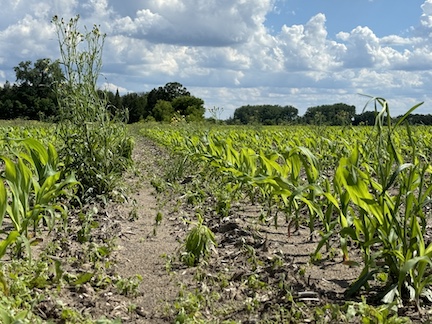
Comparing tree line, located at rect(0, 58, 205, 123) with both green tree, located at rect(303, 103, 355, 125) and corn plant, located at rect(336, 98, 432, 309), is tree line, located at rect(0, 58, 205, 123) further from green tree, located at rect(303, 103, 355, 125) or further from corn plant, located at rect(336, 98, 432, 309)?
corn plant, located at rect(336, 98, 432, 309)

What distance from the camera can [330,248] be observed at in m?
3.79

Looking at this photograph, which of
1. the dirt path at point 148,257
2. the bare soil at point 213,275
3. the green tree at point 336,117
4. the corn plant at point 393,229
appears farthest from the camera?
the green tree at point 336,117

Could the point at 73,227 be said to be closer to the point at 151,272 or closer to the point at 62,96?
the point at 151,272

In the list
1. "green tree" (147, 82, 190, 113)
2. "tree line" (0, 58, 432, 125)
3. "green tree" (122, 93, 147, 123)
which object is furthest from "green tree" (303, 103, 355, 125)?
"green tree" (147, 82, 190, 113)

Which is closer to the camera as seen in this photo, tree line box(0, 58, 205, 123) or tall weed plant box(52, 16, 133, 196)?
tall weed plant box(52, 16, 133, 196)

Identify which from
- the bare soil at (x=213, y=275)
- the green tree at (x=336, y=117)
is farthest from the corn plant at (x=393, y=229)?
the green tree at (x=336, y=117)

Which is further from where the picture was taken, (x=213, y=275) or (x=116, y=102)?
(x=116, y=102)

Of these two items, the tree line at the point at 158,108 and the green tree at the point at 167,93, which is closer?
the tree line at the point at 158,108

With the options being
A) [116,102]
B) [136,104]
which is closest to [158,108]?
[136,104]

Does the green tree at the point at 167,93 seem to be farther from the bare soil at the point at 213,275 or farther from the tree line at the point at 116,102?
the bare soil at the point at 213,275

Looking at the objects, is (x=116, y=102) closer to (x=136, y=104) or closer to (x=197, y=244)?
(x=197, y=244)

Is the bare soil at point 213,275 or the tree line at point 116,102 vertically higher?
the tree line at point 116,102

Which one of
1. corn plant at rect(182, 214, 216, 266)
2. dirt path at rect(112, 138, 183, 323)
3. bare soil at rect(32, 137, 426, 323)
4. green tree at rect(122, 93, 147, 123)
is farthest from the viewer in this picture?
green tree at rect(122, 93, 147, 123)

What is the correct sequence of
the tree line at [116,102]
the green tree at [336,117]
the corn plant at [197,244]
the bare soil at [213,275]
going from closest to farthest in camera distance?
the bare soil at [213,275], the corn plant at [197,244], the green tree at [336,117], the tree line at [116,102]
